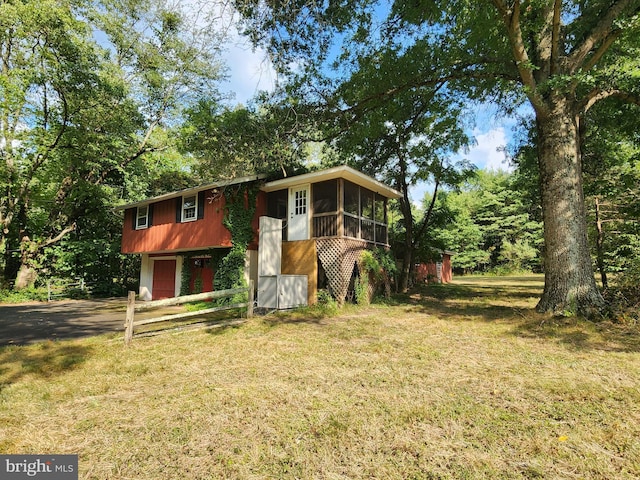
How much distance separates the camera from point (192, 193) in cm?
1418

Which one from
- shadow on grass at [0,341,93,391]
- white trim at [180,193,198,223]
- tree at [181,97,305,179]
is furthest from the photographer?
white trim at [180,193,198,223]

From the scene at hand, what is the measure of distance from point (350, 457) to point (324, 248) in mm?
9122

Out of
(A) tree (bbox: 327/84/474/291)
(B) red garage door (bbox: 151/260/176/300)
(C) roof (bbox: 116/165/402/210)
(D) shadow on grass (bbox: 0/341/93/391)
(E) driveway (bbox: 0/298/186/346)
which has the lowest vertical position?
(E) driveway (bbox: 0/298/186/346)

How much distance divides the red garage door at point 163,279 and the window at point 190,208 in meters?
3.72

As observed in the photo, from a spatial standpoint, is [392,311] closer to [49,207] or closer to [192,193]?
[192,193]

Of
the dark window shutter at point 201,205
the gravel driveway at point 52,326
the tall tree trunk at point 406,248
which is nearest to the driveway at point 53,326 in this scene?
the gravel driveway at point 52,326

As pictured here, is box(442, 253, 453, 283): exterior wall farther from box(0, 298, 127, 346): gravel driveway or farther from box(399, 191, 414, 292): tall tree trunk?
box(0, 298, 127, 346): gravel driveway

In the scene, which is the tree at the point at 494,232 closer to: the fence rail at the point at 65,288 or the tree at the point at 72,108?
the tree at the point at 72,108

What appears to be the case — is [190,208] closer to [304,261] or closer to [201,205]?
[201,205]

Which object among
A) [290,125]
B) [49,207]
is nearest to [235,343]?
[290,125]

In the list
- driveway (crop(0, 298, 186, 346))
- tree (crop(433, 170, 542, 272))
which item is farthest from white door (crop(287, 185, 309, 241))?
tree (crop(433, 170, 542, 272))

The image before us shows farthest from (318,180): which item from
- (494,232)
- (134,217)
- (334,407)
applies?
(494,232)

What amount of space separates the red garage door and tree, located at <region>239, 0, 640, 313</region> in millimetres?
12197

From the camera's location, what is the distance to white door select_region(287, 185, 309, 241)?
485 inches
